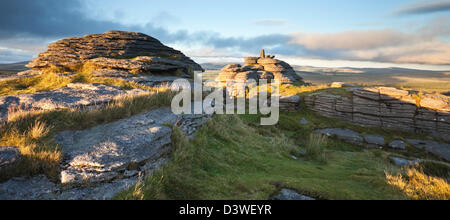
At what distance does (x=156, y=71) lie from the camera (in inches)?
683

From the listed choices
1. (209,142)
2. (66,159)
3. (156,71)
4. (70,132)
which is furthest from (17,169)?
(156,71)

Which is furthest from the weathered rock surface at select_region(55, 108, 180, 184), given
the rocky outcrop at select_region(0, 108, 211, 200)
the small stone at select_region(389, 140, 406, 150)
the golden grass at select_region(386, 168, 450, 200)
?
the small stone at select_region(389, 140, 406, 150)

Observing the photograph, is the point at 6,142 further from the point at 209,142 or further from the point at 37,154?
the point at 209,142

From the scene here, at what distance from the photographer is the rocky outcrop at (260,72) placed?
4409cm

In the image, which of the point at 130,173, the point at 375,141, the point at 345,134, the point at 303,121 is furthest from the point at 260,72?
the point at 130,173

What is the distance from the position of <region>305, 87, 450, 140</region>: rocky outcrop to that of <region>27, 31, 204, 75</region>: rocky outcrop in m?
15.6

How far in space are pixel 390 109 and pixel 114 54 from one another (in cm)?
2601

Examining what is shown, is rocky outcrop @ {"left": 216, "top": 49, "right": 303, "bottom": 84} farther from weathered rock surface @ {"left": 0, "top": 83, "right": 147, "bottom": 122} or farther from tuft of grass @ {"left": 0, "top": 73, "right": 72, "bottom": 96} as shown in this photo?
weathered rock surface @ {"left": 0, "top": 83, "right": 147, "bottom": 122}

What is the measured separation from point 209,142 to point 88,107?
4.60 metres

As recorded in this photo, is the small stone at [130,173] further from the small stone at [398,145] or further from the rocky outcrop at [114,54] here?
the small stone at [398,145]

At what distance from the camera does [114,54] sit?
18.2 metres

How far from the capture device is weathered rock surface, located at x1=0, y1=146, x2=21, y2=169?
13.4ft

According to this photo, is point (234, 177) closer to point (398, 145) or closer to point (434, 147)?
point (398, 145)

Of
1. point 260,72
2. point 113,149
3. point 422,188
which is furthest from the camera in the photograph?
point 260,72
